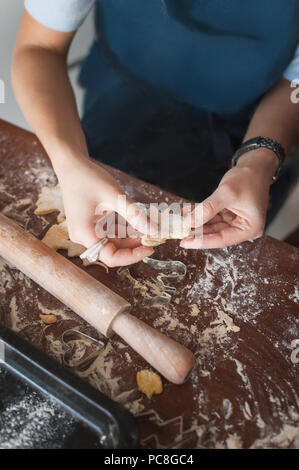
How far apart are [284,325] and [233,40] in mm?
734

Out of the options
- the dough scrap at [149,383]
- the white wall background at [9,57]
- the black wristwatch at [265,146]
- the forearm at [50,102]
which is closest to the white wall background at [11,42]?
the white wall background at [9,57]

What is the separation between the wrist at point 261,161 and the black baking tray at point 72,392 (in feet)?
1.90

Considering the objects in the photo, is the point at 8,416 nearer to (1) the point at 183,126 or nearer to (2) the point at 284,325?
(2) the point at 284,325

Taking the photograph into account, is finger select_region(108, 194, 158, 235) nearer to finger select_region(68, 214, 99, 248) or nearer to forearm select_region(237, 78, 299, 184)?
finger select_region(68, 214, 99, 248)

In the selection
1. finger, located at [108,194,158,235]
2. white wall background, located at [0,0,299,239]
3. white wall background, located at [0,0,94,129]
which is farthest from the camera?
white wall background, located at [0,0,94,129]

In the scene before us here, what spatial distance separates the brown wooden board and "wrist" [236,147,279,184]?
167 mm

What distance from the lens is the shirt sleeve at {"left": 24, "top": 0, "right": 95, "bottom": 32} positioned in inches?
34.1

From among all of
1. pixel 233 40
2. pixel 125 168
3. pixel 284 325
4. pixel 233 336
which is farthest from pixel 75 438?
pixel 233 40

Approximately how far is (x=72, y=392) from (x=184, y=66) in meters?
0.92

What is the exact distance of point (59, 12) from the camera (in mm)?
880

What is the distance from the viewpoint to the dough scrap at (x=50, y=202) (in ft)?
Answer: 2.87

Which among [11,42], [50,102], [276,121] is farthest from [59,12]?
[11,42]

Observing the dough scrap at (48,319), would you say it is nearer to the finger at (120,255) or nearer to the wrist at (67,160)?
the finger at (120,255)

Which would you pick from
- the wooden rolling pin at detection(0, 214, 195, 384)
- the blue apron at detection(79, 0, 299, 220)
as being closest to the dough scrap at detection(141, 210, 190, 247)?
the wooden rolling pin at detection(0, 214, 195, 384)
